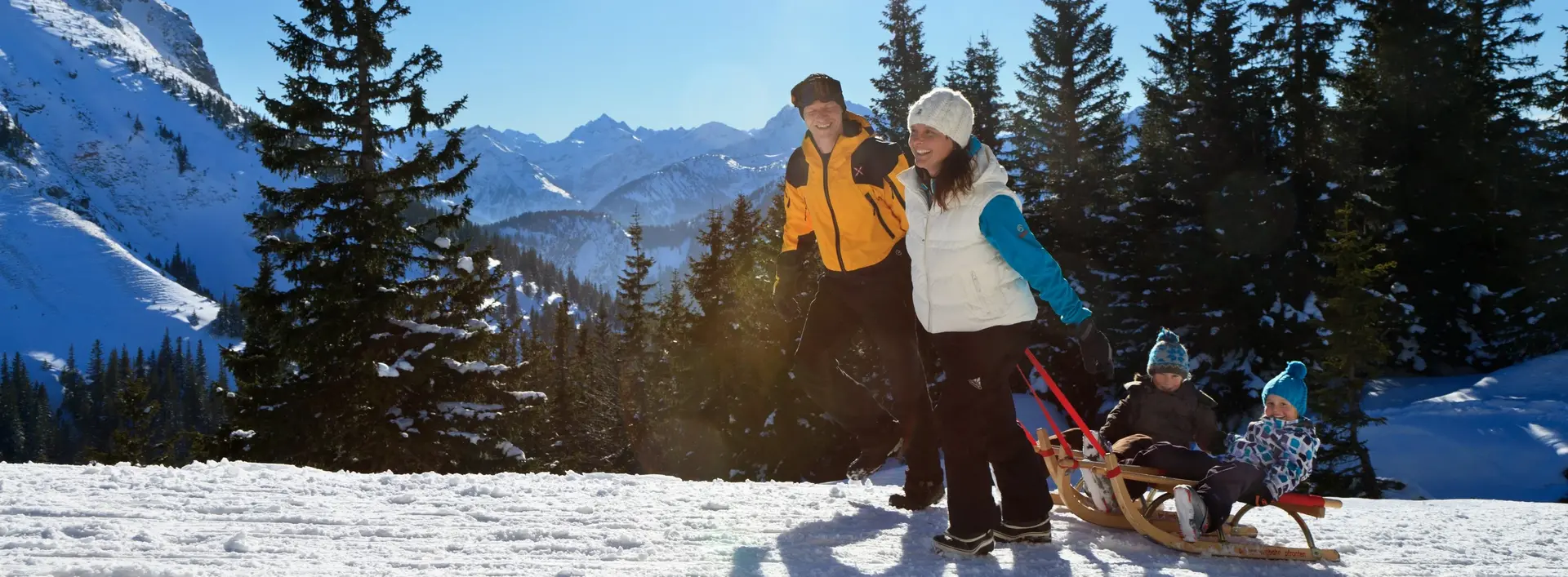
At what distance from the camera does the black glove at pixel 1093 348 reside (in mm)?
3568

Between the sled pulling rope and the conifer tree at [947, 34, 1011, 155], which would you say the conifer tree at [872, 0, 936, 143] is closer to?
the conifer tree at [947, 34, 1011, 155]

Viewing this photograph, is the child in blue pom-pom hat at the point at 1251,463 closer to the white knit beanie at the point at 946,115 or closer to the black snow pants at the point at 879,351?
the black snow pants at the point at 879,351

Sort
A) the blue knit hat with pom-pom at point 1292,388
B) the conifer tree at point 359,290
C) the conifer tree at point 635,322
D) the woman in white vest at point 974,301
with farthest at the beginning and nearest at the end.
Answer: the conifer tree at point 635,322
the conifer tree at point 359,290
the blue knit hat with pom-pom at point 1292,388
the woman in white vest at point 974,301

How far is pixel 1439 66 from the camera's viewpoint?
73.7ft

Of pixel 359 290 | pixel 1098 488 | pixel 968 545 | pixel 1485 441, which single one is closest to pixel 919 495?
pixel 1098 488

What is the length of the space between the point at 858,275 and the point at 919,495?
1.32 meters

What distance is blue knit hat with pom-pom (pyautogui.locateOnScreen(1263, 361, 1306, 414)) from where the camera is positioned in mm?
4074

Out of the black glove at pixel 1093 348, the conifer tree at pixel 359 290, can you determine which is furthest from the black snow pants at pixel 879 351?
the conifer tree at pixel 359 290

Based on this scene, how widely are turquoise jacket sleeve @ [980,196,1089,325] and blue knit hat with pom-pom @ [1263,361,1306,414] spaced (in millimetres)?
1395

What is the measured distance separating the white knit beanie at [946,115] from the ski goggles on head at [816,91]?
83 cm

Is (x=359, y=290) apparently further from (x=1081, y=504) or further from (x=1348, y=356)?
(x=1348, y=356)

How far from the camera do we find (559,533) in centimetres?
389

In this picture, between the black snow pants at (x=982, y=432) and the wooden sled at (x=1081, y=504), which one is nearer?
the black snow pants at (x=982, y=432)

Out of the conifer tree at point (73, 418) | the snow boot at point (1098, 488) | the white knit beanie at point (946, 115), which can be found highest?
the white knit beanie at point (946, 115)
